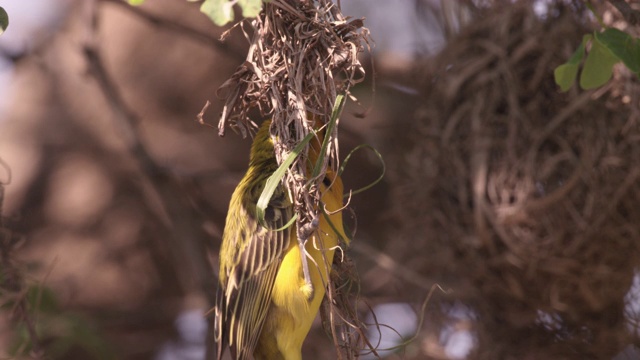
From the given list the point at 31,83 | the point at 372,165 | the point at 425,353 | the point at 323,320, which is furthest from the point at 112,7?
the point at 323,320

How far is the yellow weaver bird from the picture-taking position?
1.37 m

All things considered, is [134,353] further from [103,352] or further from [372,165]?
[372,165]

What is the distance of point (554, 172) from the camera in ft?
6.15

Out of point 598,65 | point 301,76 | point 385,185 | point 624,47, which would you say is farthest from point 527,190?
point 385,185

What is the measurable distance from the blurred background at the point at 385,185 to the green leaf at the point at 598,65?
38 cm

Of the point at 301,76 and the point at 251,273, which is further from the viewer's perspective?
the point at 251,273

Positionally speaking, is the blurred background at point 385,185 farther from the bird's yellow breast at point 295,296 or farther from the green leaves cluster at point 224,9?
the green leaves cluster at point 224,9

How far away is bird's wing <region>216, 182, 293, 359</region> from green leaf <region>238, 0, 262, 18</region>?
0.52 m

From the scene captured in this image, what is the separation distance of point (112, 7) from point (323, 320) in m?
1.84

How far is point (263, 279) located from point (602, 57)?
677mm

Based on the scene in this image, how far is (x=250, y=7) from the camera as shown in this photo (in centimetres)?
88

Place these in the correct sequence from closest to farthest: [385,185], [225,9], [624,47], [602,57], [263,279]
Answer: [225,9]
[624,47]
[602,57]
[263,279]
[385,185]

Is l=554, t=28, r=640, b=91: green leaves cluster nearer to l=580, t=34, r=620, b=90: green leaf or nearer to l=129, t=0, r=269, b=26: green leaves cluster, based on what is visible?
l=580, t=34, r=620, b=90: green leaf

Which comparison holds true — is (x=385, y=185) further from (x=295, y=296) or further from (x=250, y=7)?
(x=250, y=7)
